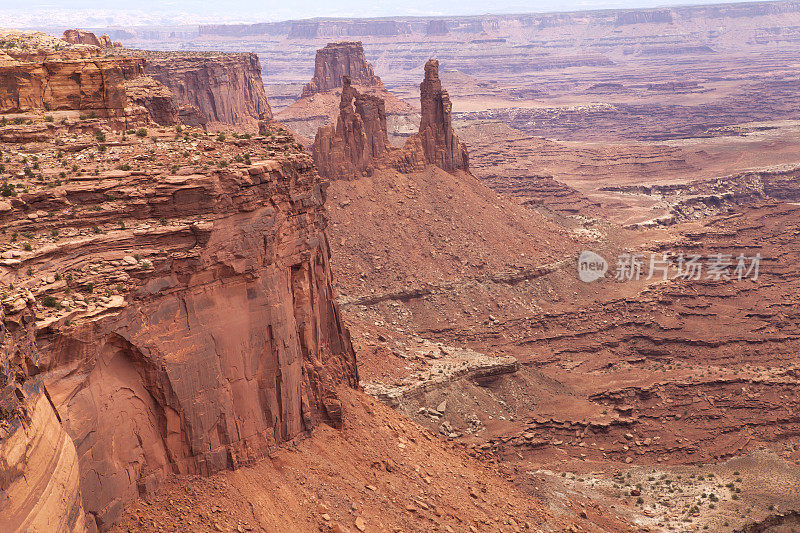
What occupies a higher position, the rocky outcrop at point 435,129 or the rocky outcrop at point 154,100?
the rocky outcrop at point 154,100

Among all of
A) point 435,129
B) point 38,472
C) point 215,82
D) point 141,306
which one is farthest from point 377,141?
point 38,472

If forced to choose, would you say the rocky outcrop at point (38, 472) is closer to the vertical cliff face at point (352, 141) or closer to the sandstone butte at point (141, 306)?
the sandstone butte at point (141, 306)

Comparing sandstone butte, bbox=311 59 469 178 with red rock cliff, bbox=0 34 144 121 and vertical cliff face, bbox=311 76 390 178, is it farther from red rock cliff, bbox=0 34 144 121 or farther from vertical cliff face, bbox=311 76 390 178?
red rock cliff, bbox=0 34 144 121

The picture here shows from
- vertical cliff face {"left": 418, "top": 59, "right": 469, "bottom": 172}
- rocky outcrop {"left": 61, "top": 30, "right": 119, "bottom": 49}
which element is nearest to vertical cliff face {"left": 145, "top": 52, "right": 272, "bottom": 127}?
rocky outcrop {"left": 61, "top": 30, "right": 119, "bottom": 49}

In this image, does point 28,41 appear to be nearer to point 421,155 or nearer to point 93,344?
point 93,344

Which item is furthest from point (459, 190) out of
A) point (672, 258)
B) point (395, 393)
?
point (395, 393)

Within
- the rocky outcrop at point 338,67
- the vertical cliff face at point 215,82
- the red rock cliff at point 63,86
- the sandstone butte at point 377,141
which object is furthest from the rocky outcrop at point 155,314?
the rocky outcrop at point 338,67
